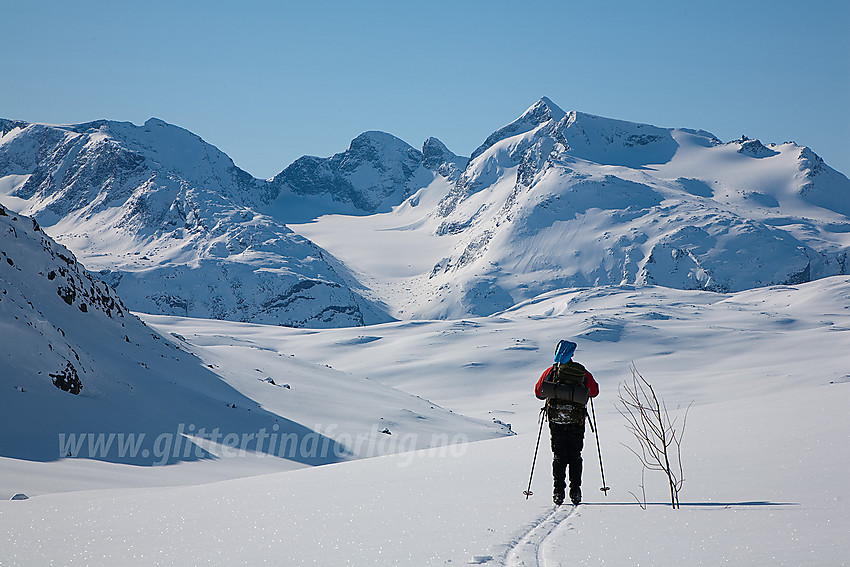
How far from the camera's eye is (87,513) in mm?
7352

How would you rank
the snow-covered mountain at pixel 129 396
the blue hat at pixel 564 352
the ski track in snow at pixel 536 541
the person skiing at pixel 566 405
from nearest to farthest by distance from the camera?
the ski track in snow at pixel 536 541, the person skiing at pixel 566 405, the blue hat at pixel 564 352, the snow-covered mountain at pixel 129 396

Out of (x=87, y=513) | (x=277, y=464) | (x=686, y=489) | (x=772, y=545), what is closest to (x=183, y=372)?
(x=277, y=464)

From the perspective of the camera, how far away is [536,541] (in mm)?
5711

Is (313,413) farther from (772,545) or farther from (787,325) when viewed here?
(787,325)

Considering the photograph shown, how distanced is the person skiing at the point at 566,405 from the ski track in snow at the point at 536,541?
848 mm

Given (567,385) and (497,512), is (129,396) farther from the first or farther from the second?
(497,512)

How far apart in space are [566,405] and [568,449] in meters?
0.54

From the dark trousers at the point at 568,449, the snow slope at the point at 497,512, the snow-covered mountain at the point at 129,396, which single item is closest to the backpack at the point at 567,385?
the dark trousers at the point at 568,449

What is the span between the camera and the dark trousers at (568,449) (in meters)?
7.80

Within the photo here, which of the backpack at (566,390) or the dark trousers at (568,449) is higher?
the backpack at (566,390)

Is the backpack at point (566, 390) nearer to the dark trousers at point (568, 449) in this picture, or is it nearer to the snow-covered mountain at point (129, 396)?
the dark trousers at point (568, 449)

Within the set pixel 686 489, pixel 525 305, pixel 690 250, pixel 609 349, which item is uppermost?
pixel 690 250

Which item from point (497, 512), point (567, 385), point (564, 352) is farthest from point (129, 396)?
point (497, 512)

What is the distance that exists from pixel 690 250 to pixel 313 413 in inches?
7434
